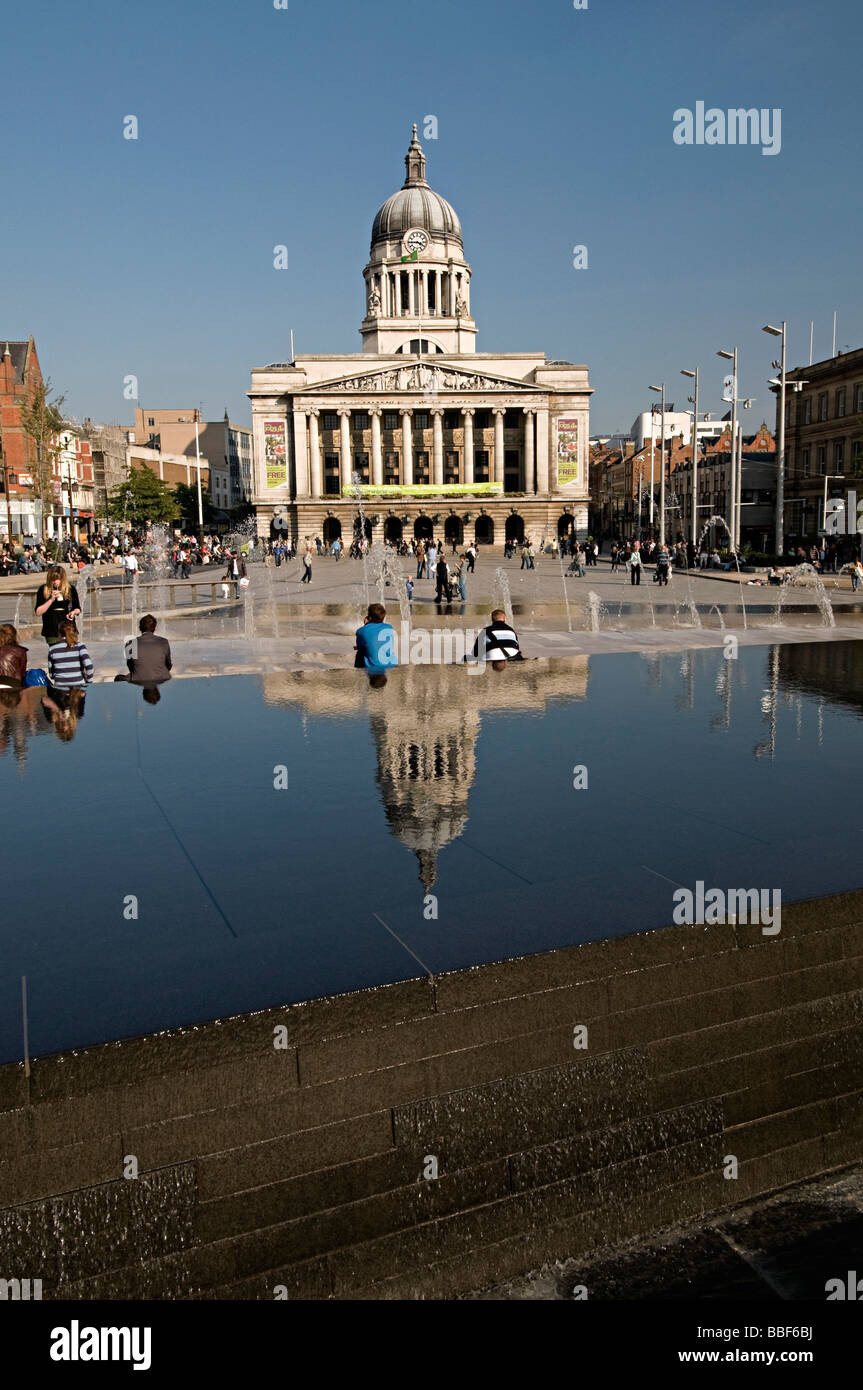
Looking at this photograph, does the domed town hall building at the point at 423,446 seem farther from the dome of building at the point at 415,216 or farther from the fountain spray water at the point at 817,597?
the fountain spray water at the point at 817,597

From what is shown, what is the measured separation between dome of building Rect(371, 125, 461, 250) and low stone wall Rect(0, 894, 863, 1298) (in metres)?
121

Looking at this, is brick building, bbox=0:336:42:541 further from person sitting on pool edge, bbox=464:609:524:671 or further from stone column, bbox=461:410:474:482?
person sitting on pool edge, bbox=464:609:524:671

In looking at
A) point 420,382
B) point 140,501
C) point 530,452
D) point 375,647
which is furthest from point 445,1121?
point 420,382

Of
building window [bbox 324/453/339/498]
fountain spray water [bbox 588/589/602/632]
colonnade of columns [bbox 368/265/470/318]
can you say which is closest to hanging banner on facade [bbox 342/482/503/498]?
building window [bbox 324/453/339/498]

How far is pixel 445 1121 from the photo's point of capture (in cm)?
407

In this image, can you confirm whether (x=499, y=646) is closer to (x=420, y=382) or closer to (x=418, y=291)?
(x=420, y=382)

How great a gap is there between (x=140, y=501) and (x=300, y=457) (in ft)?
55.6

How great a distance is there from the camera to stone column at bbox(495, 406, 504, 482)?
97.6 meters

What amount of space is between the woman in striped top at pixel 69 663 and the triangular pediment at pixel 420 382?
87.8 metres

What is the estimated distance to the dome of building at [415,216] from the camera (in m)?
115

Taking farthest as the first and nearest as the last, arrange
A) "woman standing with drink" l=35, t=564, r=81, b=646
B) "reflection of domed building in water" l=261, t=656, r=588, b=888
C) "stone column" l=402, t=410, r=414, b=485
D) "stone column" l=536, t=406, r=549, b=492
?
"stone column" l=402, t=410, r=414, b=485, "stone column" l=536, t=406, r=549, b=492, "woman standing with drink" l=35, t=564, r=81, b=646, "reflection of domed building in water" l=261, t=656, r=588, b=888

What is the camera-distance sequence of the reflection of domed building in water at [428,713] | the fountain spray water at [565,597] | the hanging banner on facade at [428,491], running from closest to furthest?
1. the reflection of domed building in water at [428,713]
2. the fountain spray water at [565,597]
3. the hanging banner on facade at [428,491]

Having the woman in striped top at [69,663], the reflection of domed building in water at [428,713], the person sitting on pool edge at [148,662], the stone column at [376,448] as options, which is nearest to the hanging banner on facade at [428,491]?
the stone column at [376,448]
